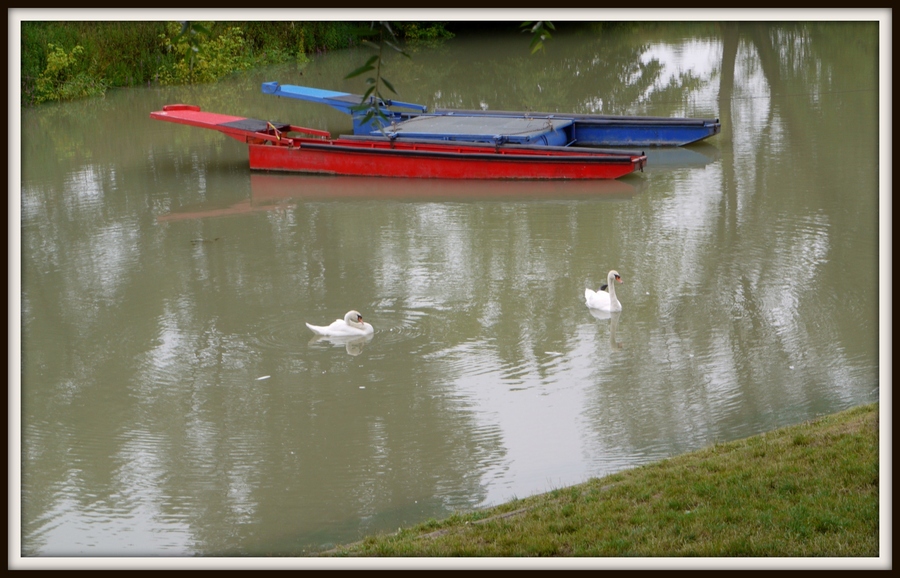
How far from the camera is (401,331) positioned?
36.0ft

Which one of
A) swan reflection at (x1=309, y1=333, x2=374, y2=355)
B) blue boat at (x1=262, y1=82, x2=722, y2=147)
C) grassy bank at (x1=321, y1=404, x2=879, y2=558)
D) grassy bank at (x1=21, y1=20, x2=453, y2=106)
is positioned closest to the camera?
grassy bank at (x1=321, y1=404, x2=879, y2=558)

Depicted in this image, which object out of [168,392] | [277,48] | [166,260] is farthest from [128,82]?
[168,392]

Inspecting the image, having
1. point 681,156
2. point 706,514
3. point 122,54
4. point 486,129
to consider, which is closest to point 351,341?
point 706,514

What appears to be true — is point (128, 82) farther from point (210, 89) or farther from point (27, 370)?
point (27, 370)

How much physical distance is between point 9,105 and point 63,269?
28.0 feet

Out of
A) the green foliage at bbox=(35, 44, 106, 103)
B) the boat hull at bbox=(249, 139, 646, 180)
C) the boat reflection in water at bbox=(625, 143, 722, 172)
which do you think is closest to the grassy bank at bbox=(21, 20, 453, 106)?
the green foliage at bbox=(35, 44, 106, 103)

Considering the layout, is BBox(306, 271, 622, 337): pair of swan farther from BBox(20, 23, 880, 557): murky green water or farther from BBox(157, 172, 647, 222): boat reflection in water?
BBox(157, 172, 647, 222): boat reflection in water

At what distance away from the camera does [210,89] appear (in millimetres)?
28781

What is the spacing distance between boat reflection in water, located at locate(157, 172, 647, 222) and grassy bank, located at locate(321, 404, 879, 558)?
9.83 metres

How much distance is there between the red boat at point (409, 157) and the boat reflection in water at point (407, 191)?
0.16 meters

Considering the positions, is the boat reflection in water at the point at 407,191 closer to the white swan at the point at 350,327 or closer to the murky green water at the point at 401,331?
the murky green water at the point at 401,331

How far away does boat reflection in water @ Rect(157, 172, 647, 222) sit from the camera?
16719 mm

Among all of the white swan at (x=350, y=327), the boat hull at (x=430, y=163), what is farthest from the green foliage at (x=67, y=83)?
the white swan at (x=350, y=327)

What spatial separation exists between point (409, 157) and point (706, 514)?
12.6 m
